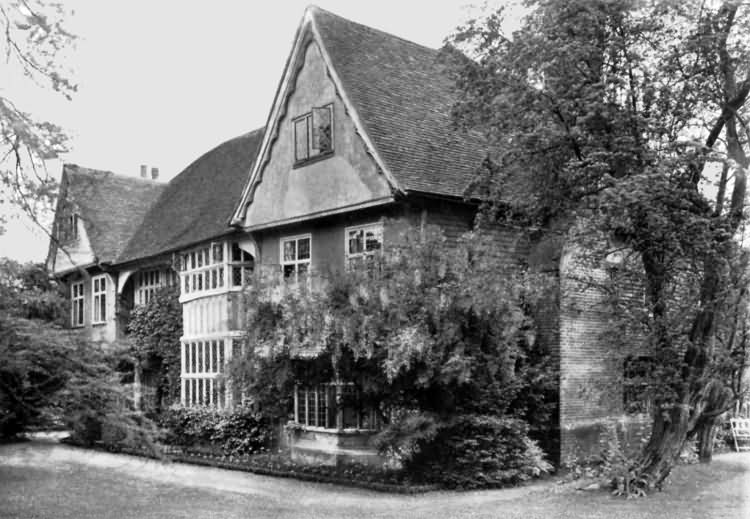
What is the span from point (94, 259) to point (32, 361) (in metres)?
18.8

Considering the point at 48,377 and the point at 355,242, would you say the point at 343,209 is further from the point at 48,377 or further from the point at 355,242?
the point at 48,377

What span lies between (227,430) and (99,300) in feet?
35.9

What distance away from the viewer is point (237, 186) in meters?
25.3

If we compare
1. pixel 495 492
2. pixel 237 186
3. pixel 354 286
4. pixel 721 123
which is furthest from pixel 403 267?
pixel 237 186

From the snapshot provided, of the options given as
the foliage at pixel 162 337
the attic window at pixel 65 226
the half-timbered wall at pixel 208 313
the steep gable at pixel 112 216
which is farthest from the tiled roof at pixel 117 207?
the attic window at pixel 65 226

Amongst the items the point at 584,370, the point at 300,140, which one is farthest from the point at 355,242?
the point at 584,370

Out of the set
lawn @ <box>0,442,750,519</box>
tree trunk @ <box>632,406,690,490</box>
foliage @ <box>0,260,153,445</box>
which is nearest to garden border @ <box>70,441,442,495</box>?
lawn @ <box>0,442,750,519</box>

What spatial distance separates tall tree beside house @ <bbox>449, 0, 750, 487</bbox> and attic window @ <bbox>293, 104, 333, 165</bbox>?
5355 mm

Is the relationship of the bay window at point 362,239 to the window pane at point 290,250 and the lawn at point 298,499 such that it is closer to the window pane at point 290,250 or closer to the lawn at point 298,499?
the window pane at point 290,250

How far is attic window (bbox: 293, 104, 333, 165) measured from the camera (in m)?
19.8

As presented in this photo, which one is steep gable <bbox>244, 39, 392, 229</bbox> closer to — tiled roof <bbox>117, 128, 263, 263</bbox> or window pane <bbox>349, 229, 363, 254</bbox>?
window pane <bbox>349, 229, 363, 254</bbox>

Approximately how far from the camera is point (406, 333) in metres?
14.6

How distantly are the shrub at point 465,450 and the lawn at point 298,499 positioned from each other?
1.46 ft

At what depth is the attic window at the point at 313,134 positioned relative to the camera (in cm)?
1984
